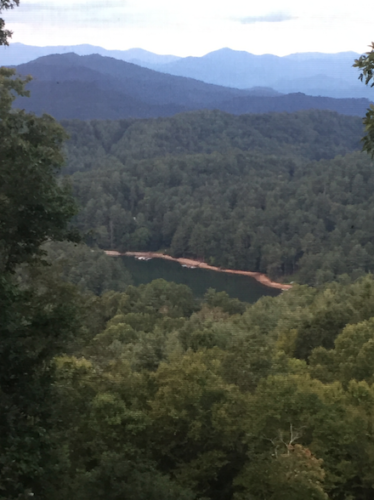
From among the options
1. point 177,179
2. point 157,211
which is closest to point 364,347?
point 157,211

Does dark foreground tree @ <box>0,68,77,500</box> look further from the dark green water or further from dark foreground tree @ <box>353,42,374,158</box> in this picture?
the dark green water

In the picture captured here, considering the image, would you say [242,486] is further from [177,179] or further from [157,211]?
[177,179]

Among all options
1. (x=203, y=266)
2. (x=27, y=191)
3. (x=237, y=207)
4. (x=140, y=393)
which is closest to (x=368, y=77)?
(x=27, y=191)

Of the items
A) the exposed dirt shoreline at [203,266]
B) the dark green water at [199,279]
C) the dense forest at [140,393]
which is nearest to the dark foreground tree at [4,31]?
the dense forest at [140,393]

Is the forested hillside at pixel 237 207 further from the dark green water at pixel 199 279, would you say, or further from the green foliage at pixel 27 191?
the green foliage at pixel 27 191

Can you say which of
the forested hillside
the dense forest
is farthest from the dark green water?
the dense forest

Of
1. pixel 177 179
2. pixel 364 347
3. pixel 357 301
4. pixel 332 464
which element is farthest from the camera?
pixel 177 179
